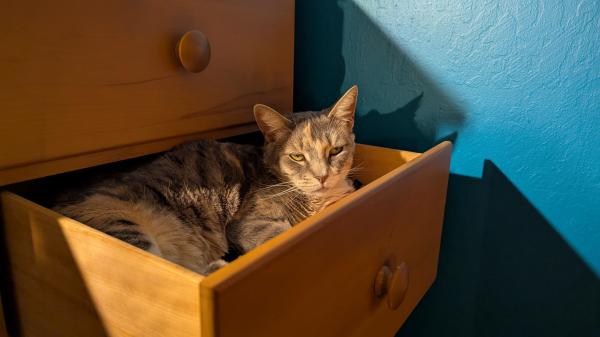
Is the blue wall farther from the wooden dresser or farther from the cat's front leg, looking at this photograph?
the cat's front leg

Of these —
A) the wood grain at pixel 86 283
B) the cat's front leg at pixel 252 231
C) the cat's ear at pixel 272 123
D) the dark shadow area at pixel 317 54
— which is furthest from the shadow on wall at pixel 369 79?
the wood grain at pixel 86 283

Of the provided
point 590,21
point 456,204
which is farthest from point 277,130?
point 590,21

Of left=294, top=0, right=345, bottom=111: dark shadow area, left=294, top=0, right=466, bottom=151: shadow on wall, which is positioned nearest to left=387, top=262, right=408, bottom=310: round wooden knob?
left=294, top=0, right=466, bottom=151: shadow on wall

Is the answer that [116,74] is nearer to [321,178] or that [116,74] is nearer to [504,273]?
[321,178]

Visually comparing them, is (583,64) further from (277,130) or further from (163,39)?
(163,39)

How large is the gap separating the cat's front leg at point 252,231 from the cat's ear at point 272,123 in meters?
0.25

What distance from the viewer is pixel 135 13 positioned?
2.60ft

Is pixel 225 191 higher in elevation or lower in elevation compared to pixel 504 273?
higher

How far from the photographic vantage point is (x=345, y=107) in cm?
108

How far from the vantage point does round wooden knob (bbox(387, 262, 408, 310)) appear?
29.2 inches

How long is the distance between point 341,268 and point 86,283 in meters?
0.36

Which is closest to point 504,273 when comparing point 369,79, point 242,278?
point 369,79

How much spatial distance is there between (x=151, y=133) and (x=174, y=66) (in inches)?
6.2

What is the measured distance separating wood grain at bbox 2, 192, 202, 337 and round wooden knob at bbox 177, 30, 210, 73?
0.42 metres
